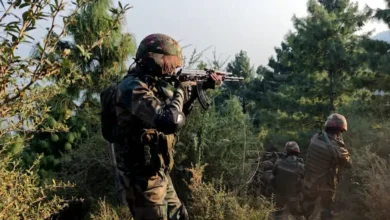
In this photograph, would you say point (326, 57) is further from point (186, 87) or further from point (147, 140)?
point (147, 140)

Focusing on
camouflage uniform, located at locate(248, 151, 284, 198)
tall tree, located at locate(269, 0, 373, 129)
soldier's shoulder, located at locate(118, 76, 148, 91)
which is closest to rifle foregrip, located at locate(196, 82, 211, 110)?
soldier's shoulder, located at locate(118, 76, 148, 91)

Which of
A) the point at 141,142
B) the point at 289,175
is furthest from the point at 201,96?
the point at 289,175

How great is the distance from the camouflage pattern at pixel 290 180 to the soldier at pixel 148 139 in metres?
5.24

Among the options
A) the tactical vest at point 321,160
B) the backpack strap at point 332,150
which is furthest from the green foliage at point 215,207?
the backpack strap at point 332,150

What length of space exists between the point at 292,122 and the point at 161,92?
1578 cm

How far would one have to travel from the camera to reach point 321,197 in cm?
780

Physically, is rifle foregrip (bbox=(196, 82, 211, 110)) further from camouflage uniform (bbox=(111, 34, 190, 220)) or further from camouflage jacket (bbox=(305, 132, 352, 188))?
camouflage jacket (bbox=(305, 132, 352, 188))

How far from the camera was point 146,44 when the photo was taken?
383cm

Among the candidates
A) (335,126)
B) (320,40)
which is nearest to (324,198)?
(335,126)

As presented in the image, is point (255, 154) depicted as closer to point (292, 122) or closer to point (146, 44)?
point (146, 44)

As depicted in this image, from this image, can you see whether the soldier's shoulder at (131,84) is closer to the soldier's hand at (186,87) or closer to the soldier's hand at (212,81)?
the soldier's hand at (186,87)

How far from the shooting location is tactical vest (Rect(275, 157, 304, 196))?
8.81 m

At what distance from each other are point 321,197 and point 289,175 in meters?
1.11

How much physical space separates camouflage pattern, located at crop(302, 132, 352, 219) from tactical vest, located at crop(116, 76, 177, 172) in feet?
13.5
